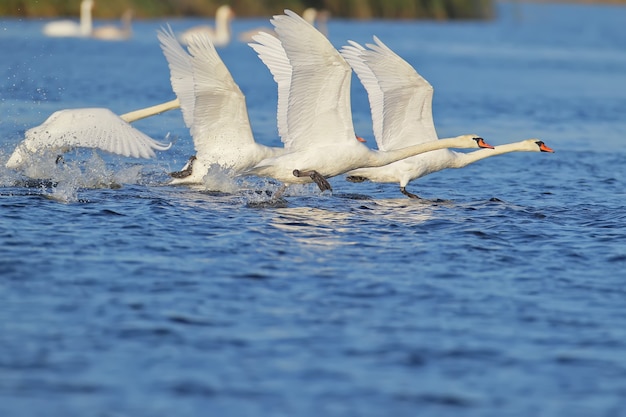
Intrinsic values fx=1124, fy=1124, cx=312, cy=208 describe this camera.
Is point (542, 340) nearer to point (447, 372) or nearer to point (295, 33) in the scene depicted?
point (447, 372)

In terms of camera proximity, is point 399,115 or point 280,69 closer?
point 280,69

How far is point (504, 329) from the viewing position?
8594 mm

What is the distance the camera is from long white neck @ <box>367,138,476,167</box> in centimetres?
1381

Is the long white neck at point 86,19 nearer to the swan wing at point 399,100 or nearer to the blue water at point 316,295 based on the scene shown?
the blue water at point 316,295

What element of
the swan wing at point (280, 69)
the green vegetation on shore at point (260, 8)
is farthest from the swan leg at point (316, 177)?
the green vegetation on shore at point (260, 8)

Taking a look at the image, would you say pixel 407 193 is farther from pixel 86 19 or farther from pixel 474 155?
pixel 86 19

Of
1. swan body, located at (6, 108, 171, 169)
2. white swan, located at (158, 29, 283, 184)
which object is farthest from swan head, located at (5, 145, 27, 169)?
white swan, located at (158, 29, 283, 184)

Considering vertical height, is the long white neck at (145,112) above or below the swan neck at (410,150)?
above

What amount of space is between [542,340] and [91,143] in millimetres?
7325

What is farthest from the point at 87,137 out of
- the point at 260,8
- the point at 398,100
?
the point at 260,8

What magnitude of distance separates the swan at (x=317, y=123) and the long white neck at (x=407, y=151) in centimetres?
1

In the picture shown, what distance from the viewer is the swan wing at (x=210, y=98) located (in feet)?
43.8

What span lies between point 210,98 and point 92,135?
1.54 meters

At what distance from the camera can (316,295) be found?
936 cm
